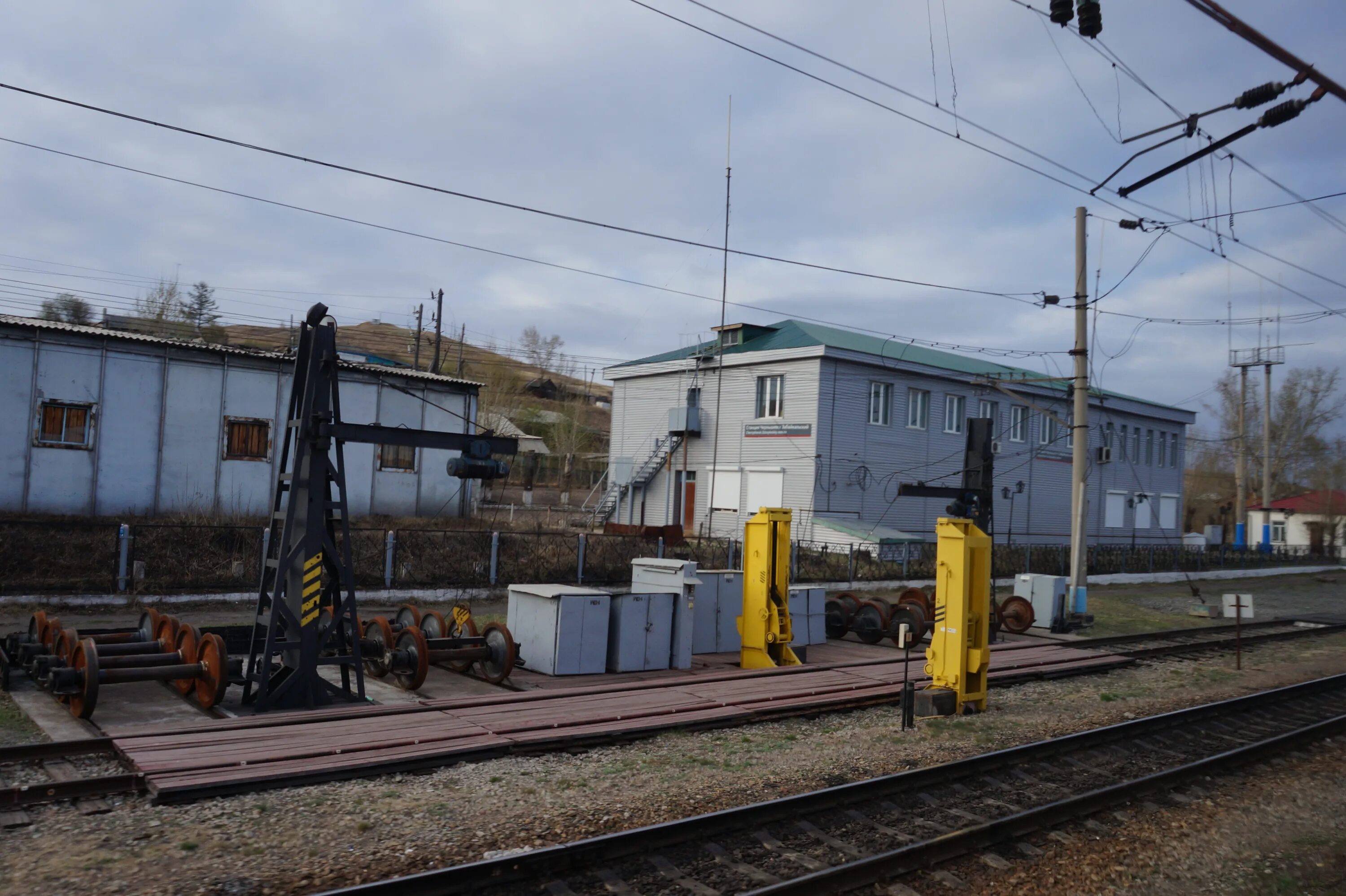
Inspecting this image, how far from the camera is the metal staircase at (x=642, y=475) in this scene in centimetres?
3894

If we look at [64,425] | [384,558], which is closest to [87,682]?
[384,558]

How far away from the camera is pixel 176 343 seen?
25016 millimetres

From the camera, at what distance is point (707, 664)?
15.5 m

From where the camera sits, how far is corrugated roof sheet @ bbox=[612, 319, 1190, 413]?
35938 millimetres

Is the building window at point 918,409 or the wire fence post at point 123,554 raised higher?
the building window at point 918,409

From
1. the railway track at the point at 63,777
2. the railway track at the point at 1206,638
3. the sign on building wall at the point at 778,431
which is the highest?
the sign on building wall at the point at 778,431

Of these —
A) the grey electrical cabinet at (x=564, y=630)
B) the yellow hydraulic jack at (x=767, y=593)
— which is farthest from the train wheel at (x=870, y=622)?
the grey electrical cabinet at (x=564, y=630)

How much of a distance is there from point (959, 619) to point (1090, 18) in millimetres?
6899

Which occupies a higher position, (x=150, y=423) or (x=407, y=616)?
(x=150, y=423)

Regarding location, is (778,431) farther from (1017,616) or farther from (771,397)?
(1017,616)

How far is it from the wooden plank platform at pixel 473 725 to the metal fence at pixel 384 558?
3.43 m

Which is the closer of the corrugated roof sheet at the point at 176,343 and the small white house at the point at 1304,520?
the corrugated roof sheet at the point at 176,343

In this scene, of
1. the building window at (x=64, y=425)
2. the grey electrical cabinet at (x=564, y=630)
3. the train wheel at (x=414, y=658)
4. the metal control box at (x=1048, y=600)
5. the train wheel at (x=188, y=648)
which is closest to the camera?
the train wheel at (x=188, y=648)

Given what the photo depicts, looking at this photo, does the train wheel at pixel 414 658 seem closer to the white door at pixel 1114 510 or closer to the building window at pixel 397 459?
the building window at pixel 397 459
